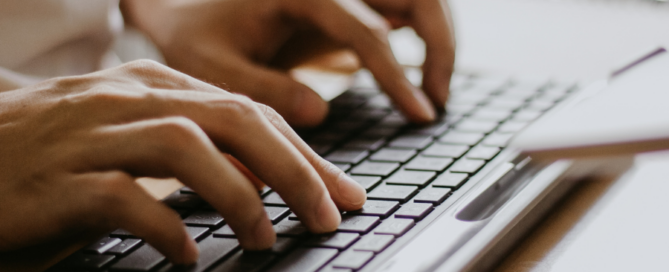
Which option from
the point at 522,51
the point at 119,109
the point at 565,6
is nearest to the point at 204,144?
the point at 119,109

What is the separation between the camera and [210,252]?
0.37m

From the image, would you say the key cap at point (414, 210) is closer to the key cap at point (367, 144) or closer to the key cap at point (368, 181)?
the key cap at point (368, 181)

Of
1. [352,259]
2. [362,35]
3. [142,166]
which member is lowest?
[352,259]

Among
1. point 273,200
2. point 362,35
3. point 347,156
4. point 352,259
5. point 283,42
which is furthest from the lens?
point 283,42

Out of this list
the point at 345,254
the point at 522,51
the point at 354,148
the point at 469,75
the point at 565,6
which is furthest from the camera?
the point at 565,6

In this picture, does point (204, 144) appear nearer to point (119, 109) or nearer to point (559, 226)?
point (119, 109)

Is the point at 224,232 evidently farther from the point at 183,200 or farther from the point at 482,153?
the point at 482,153

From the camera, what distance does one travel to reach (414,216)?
15.5 inches

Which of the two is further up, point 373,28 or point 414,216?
point 373,28

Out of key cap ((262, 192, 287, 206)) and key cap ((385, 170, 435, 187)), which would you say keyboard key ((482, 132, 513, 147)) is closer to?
key cap ((385, 170, 435, 187))

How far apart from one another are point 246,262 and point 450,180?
18 cm

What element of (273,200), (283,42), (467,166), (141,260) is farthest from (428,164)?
(283,42)

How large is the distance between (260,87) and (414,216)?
329 millimetres

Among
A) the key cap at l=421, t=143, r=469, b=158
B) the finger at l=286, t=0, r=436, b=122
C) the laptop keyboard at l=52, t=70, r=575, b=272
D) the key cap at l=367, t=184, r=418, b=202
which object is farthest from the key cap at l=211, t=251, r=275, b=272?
the finger at l=286, t=0, r=436, b=122
